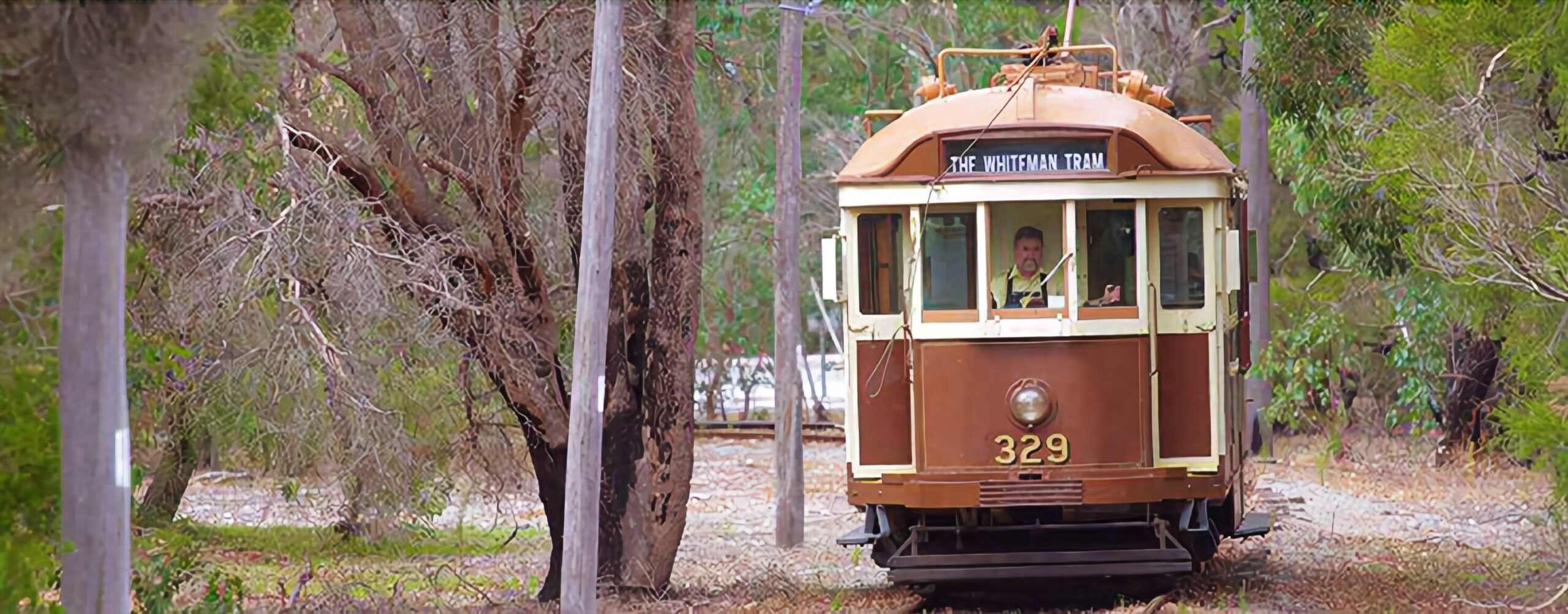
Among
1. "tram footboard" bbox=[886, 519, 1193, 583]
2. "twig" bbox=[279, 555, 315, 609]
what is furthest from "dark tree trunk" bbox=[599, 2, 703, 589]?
"tram footboard" bbox=[886, 519, 1193, 583]

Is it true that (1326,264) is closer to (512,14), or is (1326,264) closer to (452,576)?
(452,576)

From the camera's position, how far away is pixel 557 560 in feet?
52.4

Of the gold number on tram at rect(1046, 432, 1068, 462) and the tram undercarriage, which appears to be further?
the tram undercarriage

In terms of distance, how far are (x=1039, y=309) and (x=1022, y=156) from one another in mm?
953

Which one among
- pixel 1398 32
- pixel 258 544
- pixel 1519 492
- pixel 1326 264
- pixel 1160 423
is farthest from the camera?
pixel 1326 264

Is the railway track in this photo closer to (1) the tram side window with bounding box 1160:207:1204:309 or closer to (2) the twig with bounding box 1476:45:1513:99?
(2) the twig with bounding box 1476:45:1513:99

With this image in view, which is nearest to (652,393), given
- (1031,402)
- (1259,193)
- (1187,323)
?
(1031,402)

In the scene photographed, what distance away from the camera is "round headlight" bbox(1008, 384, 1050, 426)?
12367 millimetres

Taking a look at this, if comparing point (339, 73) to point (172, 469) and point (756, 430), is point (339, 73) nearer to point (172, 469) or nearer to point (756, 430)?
point (172, 469)

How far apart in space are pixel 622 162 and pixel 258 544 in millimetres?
8170

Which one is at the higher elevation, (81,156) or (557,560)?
(81,156)

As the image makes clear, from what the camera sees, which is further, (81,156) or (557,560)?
(557,560)

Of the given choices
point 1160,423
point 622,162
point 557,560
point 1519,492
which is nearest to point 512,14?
point 622,162

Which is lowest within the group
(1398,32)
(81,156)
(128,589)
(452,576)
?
(452,576)
